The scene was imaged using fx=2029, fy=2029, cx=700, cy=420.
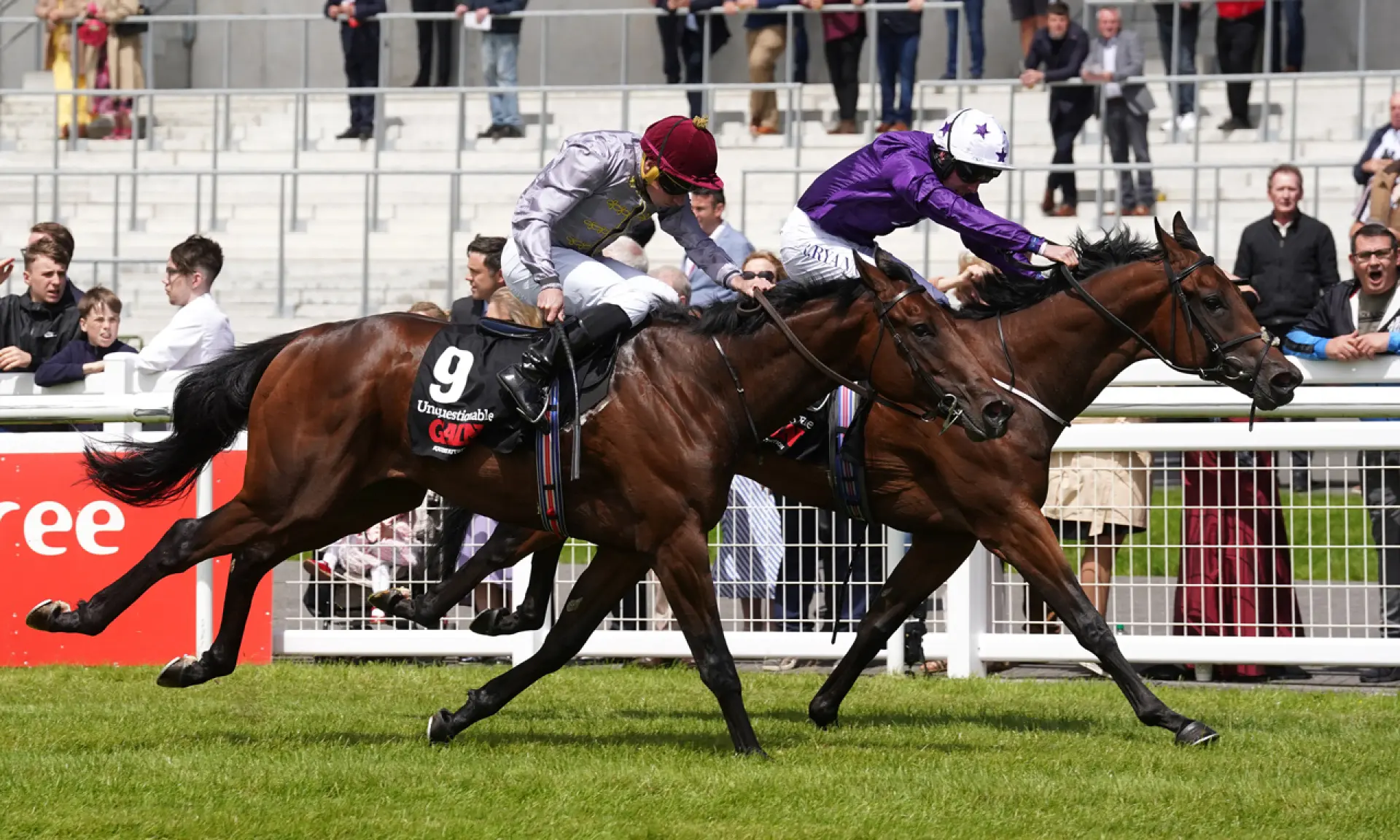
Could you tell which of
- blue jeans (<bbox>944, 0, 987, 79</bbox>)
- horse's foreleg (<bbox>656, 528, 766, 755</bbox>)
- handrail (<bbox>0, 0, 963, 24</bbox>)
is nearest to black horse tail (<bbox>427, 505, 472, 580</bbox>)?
horse's foreleg (<bbox>656, 528, 766, 755</bbox>)

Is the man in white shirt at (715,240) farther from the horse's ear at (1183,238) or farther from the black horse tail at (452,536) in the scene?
the horse's ear at (1183,238)

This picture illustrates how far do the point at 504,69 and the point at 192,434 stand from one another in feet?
34.5

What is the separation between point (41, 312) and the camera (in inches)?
393

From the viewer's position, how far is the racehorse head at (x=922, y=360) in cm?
621

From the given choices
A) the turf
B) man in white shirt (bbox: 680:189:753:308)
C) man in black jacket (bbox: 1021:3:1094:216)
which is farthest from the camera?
man in black jacket (bbox: 1021:3:1094:216)

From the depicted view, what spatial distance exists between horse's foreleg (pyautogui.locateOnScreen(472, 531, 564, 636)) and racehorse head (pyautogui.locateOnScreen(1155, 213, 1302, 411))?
7.63ft

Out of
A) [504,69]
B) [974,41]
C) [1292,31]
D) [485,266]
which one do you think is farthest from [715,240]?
[1292,31]

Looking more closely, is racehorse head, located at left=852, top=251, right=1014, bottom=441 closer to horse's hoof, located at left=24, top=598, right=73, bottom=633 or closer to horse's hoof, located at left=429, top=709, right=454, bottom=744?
horse's hoof, located at left=429, top=709, right=454, bottom=744

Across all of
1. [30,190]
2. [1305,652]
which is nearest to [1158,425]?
[1305,652]

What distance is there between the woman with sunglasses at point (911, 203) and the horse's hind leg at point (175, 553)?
214 cm

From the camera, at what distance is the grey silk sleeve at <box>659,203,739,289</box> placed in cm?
687

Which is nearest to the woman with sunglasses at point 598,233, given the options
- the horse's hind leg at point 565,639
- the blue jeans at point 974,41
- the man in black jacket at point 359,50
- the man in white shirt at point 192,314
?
the horse's hind leg at point 565,639

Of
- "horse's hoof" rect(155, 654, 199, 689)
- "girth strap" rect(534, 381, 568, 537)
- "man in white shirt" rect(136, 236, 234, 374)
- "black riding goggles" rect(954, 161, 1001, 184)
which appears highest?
"black riding goggles" rect(954, 161, 1001, 184)

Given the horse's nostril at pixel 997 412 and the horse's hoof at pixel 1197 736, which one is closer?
the horse's nostril at pixel 997 412
